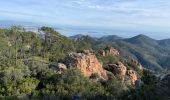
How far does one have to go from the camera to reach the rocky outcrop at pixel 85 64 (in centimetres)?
5522

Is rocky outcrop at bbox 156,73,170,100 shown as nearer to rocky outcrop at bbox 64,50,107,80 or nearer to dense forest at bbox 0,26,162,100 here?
dense forest at bbox 0,26,162,100

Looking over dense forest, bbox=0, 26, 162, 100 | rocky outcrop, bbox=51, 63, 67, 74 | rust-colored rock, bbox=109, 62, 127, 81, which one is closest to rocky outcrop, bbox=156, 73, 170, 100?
dense forest, bbox=0, 26, 162, 100

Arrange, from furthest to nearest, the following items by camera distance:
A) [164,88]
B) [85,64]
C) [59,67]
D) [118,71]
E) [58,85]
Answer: [118,71], [85,64], [59,67], [58,85], [164,88]

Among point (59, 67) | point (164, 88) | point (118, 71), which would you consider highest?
point (164, 88)

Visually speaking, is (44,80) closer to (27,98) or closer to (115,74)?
(27,98)

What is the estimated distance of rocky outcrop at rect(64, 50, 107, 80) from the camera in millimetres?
55219

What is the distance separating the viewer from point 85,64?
57.3 metres

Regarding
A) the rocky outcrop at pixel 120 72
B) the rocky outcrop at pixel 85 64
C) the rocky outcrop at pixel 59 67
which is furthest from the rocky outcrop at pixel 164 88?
the rocky outcrop at pixel 120 72

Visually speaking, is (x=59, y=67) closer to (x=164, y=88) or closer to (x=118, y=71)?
(x=118, y=71)

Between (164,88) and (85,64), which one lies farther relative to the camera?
(85,64)

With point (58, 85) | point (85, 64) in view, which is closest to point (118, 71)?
point (85, 64)

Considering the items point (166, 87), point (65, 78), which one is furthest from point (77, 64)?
point (166, 87)

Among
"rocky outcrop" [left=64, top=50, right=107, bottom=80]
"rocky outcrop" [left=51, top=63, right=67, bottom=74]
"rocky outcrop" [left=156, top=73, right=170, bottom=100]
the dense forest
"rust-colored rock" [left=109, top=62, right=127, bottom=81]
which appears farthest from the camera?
"rust-colored rock" [left=109, top=62, right=127, bottom=81]

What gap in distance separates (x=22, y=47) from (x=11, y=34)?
14.7 feet
